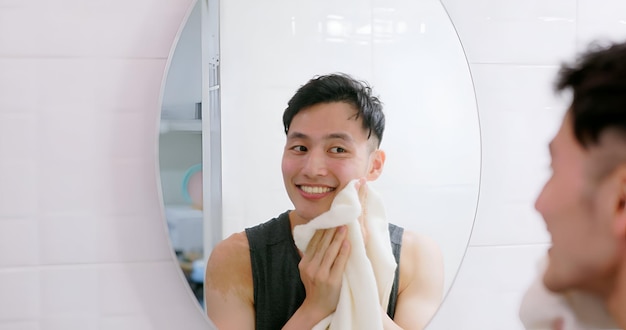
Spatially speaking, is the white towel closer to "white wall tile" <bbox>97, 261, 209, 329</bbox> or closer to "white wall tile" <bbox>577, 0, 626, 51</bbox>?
"white wall tile" <bbox>97, 261, 209, 329</bbox>

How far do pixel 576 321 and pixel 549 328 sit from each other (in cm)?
8

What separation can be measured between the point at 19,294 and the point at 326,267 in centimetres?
42

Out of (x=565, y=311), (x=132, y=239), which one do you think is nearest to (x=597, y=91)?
(x=565, y=311)

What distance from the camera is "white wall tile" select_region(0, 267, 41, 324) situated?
0.88 m

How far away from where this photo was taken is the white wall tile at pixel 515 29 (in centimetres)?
101

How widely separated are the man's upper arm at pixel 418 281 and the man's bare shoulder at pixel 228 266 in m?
0.22

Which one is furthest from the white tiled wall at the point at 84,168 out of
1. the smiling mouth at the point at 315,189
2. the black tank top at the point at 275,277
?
the smiling mouth at the point at 315,189

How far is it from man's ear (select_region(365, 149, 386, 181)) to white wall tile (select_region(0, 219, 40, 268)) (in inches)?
18.3

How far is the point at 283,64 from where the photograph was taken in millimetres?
901

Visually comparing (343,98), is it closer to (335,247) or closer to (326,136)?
(326,136)

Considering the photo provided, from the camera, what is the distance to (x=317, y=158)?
0.89 m

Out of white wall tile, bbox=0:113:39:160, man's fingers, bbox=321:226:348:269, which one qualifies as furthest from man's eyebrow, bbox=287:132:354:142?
white wall tile, bbox=0:113:39:160

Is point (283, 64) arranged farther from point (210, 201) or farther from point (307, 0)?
point (210, 201)

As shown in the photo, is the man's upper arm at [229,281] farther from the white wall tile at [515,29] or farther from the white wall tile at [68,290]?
the white wall tile at [515,29]
